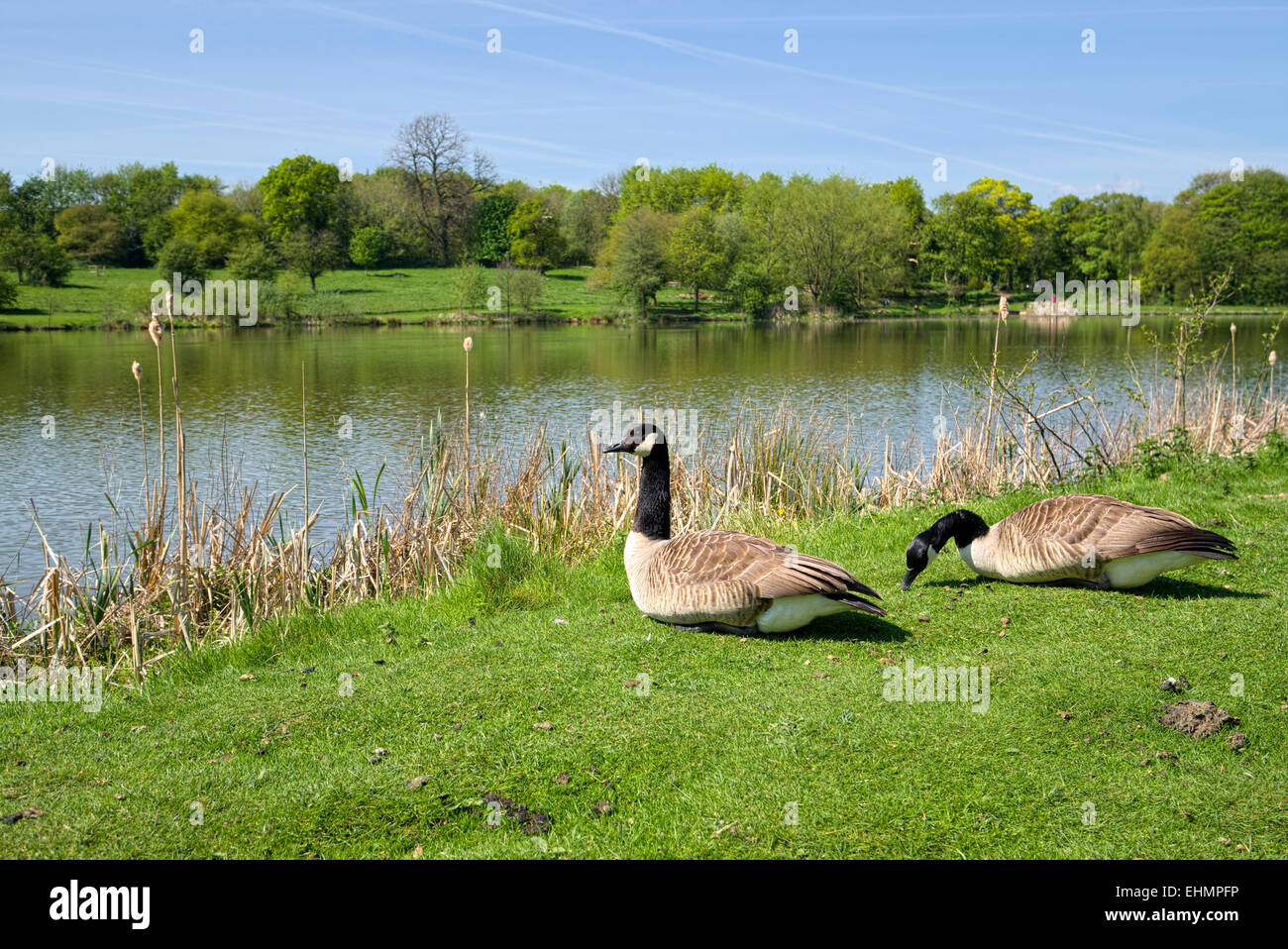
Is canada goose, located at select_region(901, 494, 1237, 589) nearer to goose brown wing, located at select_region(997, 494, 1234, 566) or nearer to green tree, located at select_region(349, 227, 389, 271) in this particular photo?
goose brown wing, located at select_region(997, 494, 1234, 566)

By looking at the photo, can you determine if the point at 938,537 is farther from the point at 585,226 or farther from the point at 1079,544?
the point at 585,226

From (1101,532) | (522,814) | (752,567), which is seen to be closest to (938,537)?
(1101,532)

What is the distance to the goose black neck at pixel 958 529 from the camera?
862 centimetres

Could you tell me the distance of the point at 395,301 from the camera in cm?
9206

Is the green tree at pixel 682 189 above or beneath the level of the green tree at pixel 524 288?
above

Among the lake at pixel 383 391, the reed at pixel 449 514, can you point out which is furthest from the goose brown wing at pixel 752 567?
the lake at pixel 383 391

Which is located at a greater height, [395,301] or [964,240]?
[964,240]

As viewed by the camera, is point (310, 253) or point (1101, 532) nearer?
point (1101, 532)

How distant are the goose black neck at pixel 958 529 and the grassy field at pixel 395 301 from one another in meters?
66.1

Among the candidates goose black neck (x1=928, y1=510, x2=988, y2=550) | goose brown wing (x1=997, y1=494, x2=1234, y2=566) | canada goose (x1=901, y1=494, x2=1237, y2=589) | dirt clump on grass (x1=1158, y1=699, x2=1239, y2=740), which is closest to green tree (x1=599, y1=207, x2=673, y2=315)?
goose black neck (x1=928, y1=510, x2=988, y2=550)

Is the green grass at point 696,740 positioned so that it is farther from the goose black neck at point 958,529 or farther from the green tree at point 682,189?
the green tree at point 682,189

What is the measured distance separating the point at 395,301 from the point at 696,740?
301 ft
